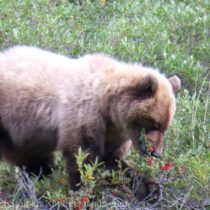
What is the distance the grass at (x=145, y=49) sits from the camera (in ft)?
21.8

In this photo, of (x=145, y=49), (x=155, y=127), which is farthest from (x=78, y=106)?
(x=145, y=49)

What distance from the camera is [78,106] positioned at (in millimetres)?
6488

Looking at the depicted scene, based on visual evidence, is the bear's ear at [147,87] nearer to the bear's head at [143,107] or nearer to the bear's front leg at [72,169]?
the bear's head at [143,107]

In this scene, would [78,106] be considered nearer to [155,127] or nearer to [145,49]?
[155,127]

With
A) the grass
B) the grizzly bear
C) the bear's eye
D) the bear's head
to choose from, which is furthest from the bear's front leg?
the bear's eye

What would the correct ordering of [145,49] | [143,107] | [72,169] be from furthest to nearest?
[145,49] < [143,107] < [72,169]

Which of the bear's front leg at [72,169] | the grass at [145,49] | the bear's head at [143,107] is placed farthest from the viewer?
the grass at [145,49]

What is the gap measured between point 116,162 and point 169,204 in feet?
2.04

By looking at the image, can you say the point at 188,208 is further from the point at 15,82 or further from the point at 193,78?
the point at 193,78

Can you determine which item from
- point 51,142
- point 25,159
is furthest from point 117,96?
point 25,159

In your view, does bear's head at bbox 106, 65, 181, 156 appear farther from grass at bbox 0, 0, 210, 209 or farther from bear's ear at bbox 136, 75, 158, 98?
grass at bbox 0, 0, 210, 209

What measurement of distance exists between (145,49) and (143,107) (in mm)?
3214

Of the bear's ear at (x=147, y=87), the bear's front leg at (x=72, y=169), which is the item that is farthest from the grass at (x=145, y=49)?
the bear's ear at (x=147, y=87)

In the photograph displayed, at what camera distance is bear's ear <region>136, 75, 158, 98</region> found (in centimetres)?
643
